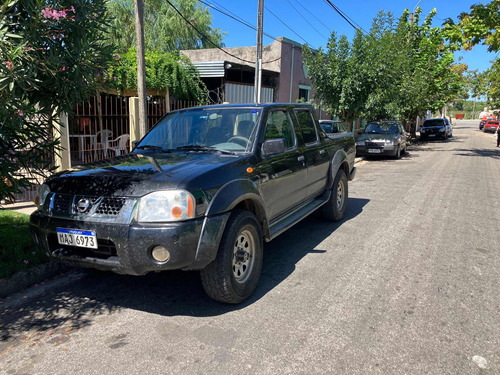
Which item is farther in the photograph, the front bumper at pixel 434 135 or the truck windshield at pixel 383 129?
the front bumper at pixel 434 135

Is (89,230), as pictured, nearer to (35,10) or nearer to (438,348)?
(35,10)

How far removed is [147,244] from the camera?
9.70 feet

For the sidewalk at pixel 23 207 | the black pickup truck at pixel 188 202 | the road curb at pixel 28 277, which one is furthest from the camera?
the sidewalk at pixel 23 207

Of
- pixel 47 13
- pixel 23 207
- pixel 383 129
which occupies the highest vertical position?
pixel 47 13

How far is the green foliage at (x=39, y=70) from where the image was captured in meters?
2.82

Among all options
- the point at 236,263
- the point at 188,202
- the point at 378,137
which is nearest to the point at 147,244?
the point at 188,202

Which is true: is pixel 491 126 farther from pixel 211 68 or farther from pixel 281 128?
pixel 281 128

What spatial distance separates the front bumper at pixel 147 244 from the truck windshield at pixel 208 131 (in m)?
1.18

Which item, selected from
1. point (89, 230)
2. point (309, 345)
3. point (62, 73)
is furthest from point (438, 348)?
point (62, 73)

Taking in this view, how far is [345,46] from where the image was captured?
15.6 m

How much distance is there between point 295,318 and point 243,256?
0.71m

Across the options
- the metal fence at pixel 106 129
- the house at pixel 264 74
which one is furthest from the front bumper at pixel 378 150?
the metal fence at pixel 106 129

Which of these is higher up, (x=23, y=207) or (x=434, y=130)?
(x=434, y=130)

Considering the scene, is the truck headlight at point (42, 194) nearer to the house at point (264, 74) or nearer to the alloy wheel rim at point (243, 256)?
the alloy wheel rim at point (243, 256)
